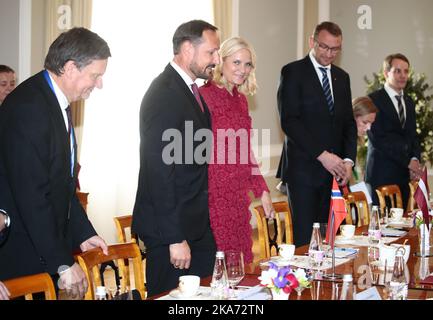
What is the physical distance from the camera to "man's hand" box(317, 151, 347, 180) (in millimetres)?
5055

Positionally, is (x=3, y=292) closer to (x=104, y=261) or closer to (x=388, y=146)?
(x=104, y=261)

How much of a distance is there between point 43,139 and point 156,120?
73 cm

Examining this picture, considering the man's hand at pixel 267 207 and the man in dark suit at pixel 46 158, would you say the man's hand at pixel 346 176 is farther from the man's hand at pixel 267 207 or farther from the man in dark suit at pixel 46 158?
the man in dark suit at pixel 46 158

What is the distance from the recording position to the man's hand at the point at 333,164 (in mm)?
5055

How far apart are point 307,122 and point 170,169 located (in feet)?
7.15

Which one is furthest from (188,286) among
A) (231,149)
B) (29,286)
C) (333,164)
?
(333,164)

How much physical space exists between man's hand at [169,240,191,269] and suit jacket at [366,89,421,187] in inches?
150

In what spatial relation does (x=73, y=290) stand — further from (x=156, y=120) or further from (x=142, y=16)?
(x=142, y=16)

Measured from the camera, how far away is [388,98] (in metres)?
6.70

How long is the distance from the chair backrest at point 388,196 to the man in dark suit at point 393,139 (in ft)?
1.66

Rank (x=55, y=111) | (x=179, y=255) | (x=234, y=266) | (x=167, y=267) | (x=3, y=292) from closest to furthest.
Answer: (x=3, y=292)
(x=234, y=266)
(x=55, y=111)
(x=179, y=255)
(x=167, y=267)

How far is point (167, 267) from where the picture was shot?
131 inches

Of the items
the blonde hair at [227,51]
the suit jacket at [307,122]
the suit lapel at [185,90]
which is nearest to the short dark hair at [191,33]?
the suit lapel at [185,90]

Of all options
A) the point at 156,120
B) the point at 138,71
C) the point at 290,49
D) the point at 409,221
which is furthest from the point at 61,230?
the point at 290,49
